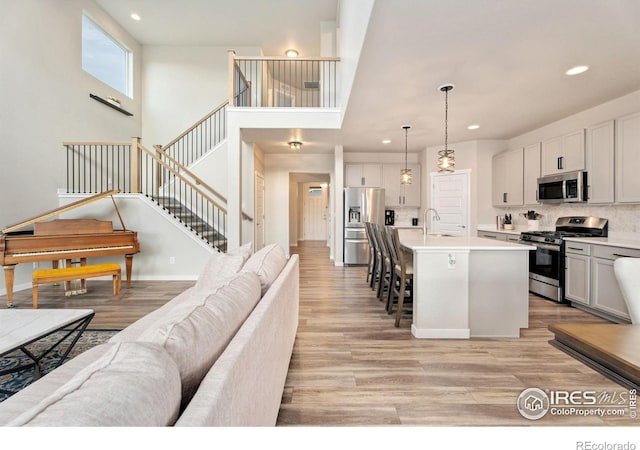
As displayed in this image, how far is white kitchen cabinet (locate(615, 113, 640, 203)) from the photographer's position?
3152mm

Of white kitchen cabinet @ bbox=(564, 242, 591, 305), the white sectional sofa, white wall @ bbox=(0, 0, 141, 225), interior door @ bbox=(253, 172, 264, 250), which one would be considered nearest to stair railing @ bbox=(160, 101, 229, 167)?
interior door @ bbox=(253, 172, 264, 250)

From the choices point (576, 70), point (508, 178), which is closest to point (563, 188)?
point (508, 178)

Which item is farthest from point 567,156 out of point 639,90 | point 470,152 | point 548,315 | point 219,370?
point 219,370

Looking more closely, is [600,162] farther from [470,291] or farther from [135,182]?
[135,182]

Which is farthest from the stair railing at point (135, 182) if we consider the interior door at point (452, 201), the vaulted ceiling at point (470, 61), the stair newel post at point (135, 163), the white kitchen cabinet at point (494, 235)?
the white kitchen cabinet at point (494, 235)

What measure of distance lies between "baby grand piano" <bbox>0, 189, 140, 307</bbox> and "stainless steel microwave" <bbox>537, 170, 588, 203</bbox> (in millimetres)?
Answer: 6076

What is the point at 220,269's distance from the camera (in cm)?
218

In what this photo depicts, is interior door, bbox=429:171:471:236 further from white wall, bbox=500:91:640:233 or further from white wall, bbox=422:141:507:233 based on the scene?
white wall, bbox=500:91:640:233

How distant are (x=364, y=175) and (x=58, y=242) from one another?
547 centimetres

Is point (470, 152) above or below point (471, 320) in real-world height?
above

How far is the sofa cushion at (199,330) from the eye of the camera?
2.57 feet

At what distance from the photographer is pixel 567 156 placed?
4.01 m

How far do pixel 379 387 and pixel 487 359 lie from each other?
39.1 inches
